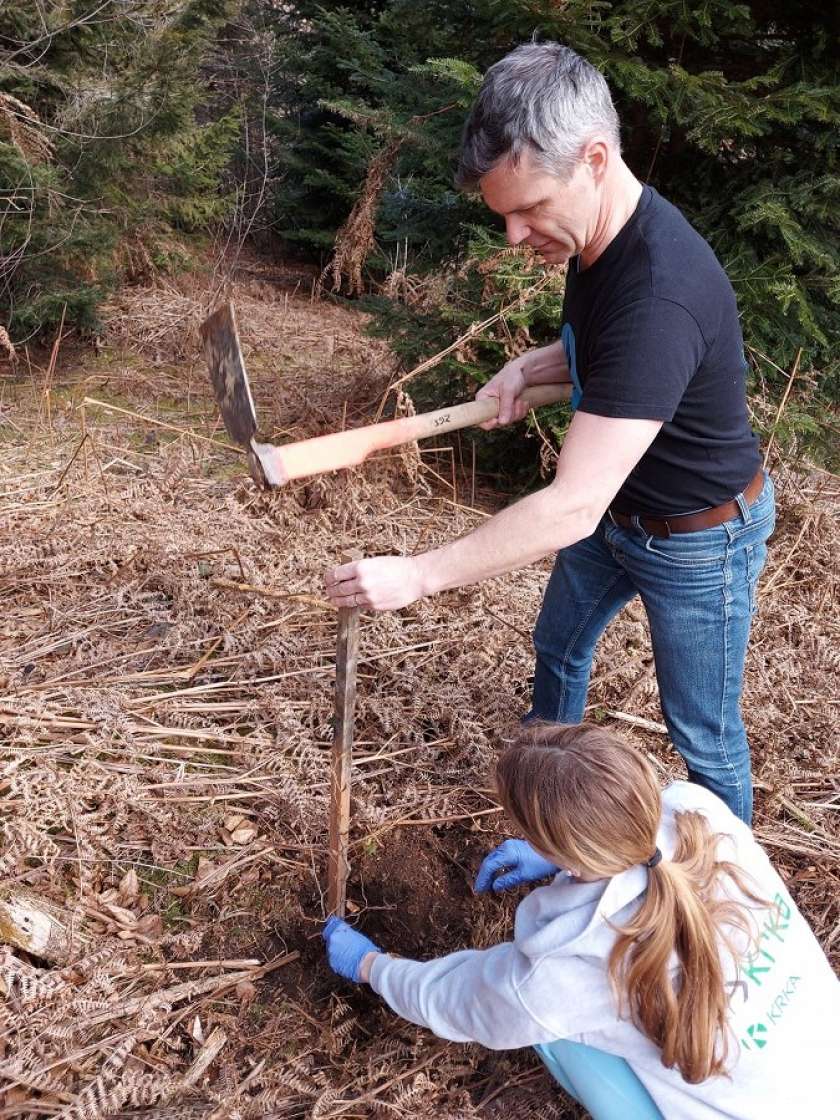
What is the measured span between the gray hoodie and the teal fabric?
50mm

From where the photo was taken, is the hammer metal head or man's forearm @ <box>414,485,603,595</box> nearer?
man's forearm @ <box>414,485,603,595</box>

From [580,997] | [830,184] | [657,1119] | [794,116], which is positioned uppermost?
[794,116]

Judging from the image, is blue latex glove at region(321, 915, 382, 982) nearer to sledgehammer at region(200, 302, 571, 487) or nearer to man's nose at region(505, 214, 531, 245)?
sledgehammer at region(200, 302, 571, 487)

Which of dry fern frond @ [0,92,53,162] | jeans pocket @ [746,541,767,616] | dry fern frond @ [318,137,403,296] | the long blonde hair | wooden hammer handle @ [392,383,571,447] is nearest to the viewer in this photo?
the long blonde hair

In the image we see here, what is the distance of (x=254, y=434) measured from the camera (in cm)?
191

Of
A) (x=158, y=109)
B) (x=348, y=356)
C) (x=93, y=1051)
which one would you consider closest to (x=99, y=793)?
(x=93, y=1051)

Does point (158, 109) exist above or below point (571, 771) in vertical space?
above

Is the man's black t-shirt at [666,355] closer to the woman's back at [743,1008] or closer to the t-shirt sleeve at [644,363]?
the t-shirt sleeve at [644,363]

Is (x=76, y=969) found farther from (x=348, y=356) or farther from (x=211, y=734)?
(x=348, y=356)

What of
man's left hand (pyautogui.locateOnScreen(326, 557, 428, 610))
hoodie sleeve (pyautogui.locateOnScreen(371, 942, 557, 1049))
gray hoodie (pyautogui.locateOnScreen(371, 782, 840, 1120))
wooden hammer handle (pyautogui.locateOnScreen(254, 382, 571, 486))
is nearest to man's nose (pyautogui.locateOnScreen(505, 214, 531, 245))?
wooden hammer handle (pyautogui.locateOnScreen(254, 382, 571, 486))

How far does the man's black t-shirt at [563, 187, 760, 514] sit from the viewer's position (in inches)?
66.0

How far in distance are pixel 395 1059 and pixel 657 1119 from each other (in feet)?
2.18

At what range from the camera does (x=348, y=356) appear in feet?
23.4

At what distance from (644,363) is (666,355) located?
0.05 metres
